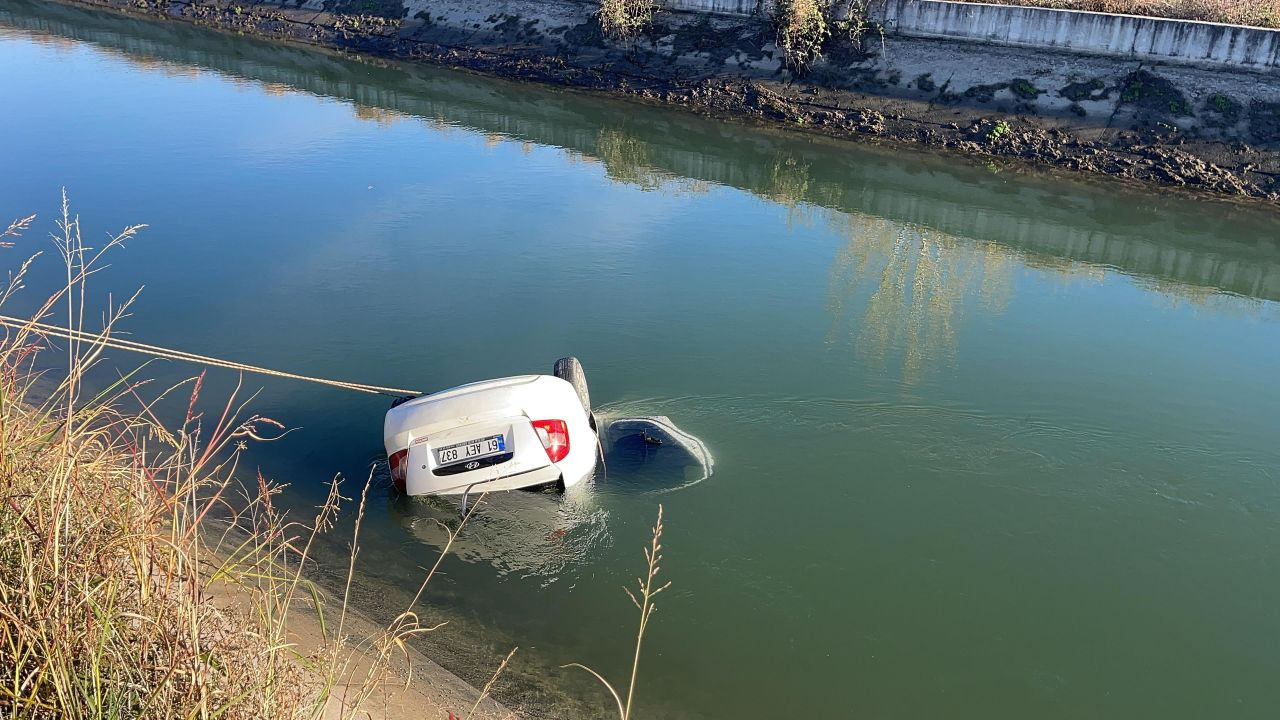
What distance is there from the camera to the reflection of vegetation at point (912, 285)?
1238 centimetres

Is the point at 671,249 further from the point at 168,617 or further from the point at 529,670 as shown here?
the point at 168,617

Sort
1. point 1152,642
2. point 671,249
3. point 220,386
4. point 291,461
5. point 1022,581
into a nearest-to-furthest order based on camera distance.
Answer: point 1152,642
point 1022,581
point 291,461
point 220,386
point 671,249

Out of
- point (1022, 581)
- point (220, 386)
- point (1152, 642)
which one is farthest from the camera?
point (220, 386)

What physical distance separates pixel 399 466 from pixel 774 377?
5.02 metres

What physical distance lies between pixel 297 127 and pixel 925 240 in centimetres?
1683

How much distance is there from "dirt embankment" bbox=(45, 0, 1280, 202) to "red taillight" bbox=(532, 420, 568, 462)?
18715 mm

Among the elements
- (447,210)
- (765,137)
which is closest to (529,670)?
(447,210)

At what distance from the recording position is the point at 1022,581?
7.75m

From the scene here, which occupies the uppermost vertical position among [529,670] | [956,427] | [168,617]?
[168,617]

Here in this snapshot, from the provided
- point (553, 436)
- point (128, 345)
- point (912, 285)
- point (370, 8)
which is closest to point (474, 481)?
point (553, 436)

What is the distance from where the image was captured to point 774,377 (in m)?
11.2

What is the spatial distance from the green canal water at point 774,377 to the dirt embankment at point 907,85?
53.8 inches

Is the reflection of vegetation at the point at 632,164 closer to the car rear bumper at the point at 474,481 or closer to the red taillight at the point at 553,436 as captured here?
the red taillight at the point at 553,436

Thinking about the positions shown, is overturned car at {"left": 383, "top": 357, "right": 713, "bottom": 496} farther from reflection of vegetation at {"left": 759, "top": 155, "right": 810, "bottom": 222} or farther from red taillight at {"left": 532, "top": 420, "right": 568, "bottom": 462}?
reflection of vegetation at {"left": 759, "top": 155, "right": 810, "bottom": 222}
